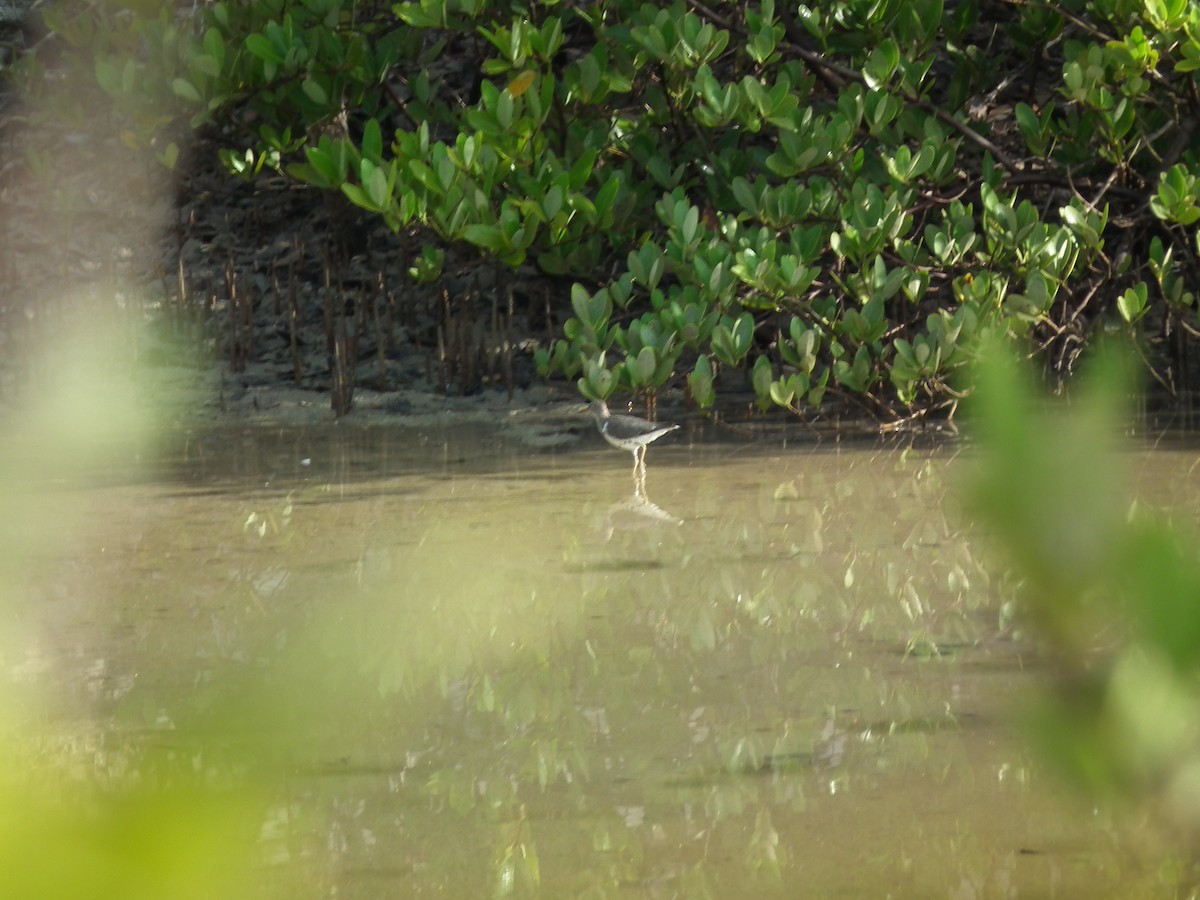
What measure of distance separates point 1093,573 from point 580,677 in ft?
7.50

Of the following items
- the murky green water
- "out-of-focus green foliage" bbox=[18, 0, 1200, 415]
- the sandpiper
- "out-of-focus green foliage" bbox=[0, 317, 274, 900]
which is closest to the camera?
"out-of-focus green foliage" bbox=[0, 317, 274, 900]

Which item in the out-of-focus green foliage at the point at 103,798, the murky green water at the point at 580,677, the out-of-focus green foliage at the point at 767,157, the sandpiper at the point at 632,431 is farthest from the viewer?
the out-of-focus green foliage at the point at 767,157

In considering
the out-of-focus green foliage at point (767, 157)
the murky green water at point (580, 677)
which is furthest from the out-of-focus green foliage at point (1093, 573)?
the out-of-focus green foliage at point (767, 157)

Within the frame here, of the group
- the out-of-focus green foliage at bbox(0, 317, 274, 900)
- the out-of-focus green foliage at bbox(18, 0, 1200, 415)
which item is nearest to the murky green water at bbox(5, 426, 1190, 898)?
the out-of-focus green foliage at bbox(0, 317, 274, 900)

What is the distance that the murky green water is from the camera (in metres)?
0.59

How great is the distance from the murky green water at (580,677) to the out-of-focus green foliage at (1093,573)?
0.02m

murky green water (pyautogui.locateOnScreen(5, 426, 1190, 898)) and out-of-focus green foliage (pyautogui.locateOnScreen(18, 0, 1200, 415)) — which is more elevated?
out-of-focus green foliage (pyautogui.locateOnScreen(18, 0, 1200, 415))

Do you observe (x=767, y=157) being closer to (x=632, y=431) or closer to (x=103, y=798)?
(x=632, y=431)

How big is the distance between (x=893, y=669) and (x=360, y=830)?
99 centimetres

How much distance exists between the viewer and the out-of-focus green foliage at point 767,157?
4.58 meters

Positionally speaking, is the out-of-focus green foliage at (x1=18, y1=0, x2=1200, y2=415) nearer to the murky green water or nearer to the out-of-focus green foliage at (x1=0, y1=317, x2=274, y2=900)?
the murky green water

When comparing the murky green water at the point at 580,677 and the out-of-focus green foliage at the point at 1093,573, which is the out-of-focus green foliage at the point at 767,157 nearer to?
the murky green water at the point at 580,677

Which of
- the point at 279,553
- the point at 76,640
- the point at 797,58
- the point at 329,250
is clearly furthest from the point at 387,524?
the point at 329,250

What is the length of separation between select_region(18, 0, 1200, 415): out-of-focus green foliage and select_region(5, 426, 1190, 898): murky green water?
0.54 meters
